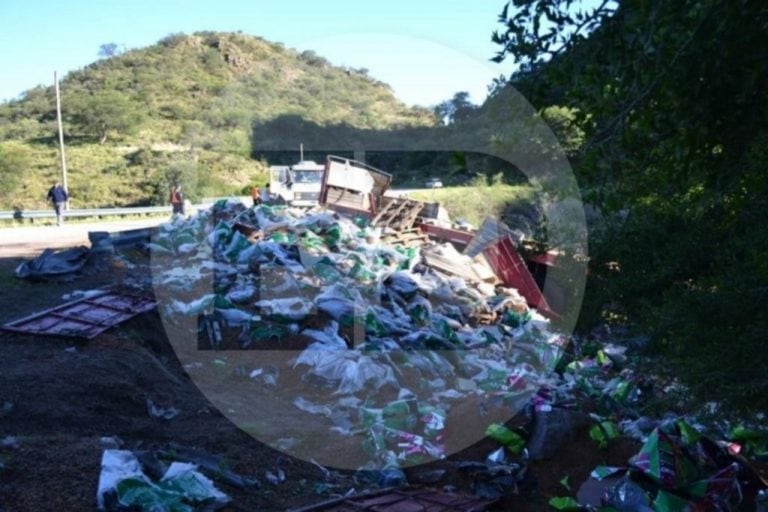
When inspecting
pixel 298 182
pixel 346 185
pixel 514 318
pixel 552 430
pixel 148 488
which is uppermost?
pixel 346 185

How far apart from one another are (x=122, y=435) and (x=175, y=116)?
4822cm

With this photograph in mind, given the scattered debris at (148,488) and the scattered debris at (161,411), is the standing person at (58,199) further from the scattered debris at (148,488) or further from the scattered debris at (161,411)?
the scattered debris at (148,488)

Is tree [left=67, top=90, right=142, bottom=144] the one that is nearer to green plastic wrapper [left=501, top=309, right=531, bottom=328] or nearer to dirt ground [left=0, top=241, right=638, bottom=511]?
green plastic wrapper [left=501, top=309, right=531, bottom=328]

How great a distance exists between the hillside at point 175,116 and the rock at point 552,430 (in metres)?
24.9

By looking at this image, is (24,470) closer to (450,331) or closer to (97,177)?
(450,331)

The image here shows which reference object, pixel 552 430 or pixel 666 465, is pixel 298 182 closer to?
pixel 552 430

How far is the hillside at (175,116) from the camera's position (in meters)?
34.3

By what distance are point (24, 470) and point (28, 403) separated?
1.27m

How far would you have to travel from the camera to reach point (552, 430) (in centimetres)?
523

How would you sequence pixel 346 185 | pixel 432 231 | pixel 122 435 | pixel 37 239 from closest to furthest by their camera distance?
1. pixel 122 435
2. pixel 432 231
3. pixel 37 239
4. pixel 346 185

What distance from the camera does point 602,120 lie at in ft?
10.5

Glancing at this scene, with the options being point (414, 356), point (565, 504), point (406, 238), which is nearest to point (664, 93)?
point (565, 504)

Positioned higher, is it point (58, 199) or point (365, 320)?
point (58, 199)

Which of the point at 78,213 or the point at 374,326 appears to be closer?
the point at 374,326
